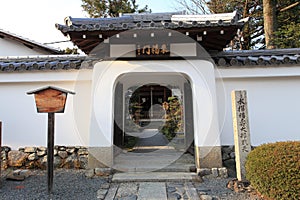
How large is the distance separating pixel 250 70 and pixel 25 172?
617 cm

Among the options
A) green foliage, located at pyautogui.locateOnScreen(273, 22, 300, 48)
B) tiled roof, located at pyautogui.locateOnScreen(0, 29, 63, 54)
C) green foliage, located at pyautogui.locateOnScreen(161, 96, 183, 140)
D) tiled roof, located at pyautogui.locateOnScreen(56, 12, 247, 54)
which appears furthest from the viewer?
tiled roof, located at pyautogui.locateOnScreen(0, 29, 63, 54)

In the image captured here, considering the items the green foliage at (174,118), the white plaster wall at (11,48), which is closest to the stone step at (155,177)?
the green foliage at (174,118)

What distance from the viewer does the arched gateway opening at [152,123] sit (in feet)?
19.2

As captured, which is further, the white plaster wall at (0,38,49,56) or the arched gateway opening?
the white plaster wall at (0,38,49,56)

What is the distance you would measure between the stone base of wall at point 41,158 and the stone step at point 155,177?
132 centimetres

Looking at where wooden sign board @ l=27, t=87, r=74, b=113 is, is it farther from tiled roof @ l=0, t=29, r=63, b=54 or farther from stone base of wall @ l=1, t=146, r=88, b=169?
tiled roof @ l=0, t=29, r=63, b=54

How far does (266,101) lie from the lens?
5699 millimetres

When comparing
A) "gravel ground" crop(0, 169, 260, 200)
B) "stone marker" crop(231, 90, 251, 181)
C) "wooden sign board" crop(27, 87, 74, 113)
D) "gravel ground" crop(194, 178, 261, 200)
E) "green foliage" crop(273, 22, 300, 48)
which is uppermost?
"green foliage" crop(273, 22, 300, 48)

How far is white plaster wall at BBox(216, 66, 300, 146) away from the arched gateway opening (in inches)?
47.3

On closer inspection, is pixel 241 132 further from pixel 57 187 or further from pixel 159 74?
pixel 57 187

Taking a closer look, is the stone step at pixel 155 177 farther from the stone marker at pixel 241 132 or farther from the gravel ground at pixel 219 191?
the stone marker at pixel 241 132

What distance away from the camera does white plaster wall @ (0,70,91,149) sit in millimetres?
5801

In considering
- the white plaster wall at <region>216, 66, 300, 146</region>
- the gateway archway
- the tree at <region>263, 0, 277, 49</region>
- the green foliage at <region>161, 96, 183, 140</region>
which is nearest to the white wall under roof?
the white plaster wall at <region>216, 66, 300, 146</region>

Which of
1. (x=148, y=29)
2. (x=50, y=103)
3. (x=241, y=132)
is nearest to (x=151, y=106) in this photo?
(x=148, y=29)
